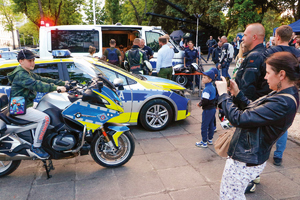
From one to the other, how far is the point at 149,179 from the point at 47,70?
291 cm

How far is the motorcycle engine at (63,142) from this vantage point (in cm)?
329

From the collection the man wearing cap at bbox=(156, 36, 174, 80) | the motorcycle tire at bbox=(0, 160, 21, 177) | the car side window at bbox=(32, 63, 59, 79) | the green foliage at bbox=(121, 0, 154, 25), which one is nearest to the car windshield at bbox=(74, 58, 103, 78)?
the car side window at bbox=(32, 63, 59, 79)

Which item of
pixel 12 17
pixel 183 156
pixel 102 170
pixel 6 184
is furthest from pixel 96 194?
pixel 12 17

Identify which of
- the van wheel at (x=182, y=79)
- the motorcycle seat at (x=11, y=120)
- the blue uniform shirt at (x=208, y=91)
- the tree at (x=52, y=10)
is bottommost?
the motorcycle seat at (x=11, y=120)

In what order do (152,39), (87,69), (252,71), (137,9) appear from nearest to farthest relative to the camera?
1. (252,71)
2. (87,69)
3. (152,39)
4. (137,9)

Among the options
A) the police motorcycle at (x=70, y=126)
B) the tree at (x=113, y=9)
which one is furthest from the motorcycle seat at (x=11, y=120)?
the tree at (x=113, y=9)

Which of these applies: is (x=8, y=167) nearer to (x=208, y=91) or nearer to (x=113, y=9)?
(x=208, y=91)

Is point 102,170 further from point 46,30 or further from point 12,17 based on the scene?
point 12,17

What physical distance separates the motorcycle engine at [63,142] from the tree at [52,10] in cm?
1943

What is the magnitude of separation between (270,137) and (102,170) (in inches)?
105

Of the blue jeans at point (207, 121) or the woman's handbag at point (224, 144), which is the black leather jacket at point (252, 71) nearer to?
the woman's handbag at point (224, 144)

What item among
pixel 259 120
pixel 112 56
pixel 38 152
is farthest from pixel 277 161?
pixel 112 56

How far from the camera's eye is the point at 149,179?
135 inches

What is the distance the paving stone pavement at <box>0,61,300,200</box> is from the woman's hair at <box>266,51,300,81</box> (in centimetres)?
195
